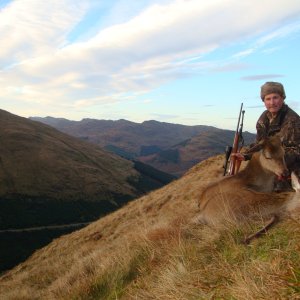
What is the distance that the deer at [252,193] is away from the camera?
687 cm

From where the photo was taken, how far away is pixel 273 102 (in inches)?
361

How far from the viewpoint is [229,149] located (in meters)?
13.3

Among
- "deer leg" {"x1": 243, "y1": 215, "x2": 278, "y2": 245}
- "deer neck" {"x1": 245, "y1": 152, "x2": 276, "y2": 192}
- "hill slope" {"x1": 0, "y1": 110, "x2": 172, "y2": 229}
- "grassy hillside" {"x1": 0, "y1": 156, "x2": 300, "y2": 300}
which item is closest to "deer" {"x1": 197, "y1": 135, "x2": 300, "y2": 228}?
"deer neck" {"x1": 245, "y1": 152, "x2": 276, "y2": 192}

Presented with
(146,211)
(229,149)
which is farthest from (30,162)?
(229,149)

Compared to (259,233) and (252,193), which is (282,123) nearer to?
(252,193)

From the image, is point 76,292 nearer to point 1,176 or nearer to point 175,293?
point 175,293

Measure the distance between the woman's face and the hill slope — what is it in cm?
10542

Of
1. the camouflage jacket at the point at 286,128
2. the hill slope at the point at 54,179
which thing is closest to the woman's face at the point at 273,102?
the camouflage jacket at the point at 286,128

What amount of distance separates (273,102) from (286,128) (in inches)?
26.4

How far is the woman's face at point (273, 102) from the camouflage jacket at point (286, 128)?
0.64ft

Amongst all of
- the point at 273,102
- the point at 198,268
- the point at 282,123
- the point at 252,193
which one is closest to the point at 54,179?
the point at 282,123

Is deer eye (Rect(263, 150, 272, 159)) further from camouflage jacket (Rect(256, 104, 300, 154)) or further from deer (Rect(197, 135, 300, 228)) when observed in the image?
camouflage jacket (Rect(256, 104, 300, 154))

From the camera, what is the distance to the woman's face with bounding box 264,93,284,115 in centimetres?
914

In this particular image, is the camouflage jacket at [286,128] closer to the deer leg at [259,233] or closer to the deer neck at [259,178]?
the deer neck at [259,178]
